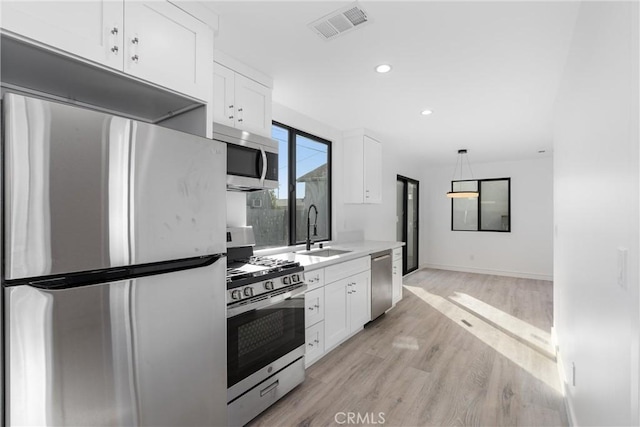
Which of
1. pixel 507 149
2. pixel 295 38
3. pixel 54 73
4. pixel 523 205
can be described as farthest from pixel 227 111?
pixel 523 205

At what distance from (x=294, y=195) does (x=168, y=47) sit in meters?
2.16

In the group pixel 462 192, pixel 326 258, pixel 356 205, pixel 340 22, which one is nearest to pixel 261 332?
pixel 326 258

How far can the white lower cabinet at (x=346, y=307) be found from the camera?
115 inches

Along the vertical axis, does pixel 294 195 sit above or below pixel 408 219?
above

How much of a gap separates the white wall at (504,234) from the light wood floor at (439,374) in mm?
2413

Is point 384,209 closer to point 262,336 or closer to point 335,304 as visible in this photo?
point 335,304

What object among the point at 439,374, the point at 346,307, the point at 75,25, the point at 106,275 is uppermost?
the point at 75,25

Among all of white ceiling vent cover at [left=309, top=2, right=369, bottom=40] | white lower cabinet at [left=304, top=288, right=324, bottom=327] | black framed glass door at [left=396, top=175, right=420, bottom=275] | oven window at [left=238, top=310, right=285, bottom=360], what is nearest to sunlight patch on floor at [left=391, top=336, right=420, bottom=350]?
white lower cabinet at [left=304, top=288, right=324, bottom=327]

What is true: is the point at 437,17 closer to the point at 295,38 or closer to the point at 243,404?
the point at 295,38

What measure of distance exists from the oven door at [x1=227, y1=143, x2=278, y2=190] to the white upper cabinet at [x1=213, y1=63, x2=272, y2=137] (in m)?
0.21

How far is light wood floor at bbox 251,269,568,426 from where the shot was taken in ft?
6.80

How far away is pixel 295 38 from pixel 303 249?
7.33ft

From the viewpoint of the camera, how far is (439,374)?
102 inches

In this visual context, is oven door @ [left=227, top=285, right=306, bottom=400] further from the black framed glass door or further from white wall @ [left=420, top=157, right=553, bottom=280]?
white wall @ [left=420, top=157, right=553, bottom=280]
